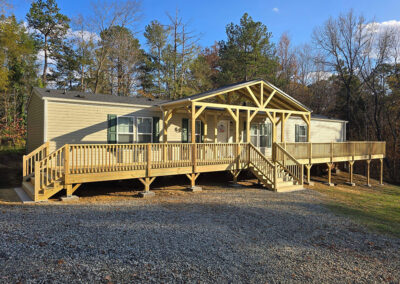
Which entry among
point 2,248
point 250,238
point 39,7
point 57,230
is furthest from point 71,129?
point 39,7

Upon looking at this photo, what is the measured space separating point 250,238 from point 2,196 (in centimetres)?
735

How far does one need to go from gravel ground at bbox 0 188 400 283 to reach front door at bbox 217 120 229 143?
280 inches

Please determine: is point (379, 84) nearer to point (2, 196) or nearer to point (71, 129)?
point (71, 129)

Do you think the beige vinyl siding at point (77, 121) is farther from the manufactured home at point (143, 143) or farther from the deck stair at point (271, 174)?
the deck stair at point (271, 174)

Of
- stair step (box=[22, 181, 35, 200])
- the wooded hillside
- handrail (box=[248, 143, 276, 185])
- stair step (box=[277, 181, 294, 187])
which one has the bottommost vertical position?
stair step (box=[277, 181, 294, 187])

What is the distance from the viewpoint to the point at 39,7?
2556cm

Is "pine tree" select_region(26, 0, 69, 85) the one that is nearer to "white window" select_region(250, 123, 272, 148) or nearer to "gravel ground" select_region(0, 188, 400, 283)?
"white window" select_region(250, 123, 272, 148)

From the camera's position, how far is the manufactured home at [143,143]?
8203 mm

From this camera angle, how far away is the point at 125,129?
11.1 m

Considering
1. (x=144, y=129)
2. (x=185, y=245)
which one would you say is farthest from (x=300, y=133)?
(x=185, y=245)

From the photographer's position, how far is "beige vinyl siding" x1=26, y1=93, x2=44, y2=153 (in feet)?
33.6

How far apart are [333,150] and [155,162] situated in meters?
10.9

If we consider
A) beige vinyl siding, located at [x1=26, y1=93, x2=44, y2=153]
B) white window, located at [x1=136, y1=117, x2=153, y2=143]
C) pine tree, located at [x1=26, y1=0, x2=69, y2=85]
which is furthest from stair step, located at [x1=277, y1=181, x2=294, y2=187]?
pine tree, located at [x1=26, y1=0, x2=69, y2=85]

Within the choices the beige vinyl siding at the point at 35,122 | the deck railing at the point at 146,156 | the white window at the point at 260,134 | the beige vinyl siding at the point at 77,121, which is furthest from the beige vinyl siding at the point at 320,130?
the beige vinyl siding at the point at 35,122
